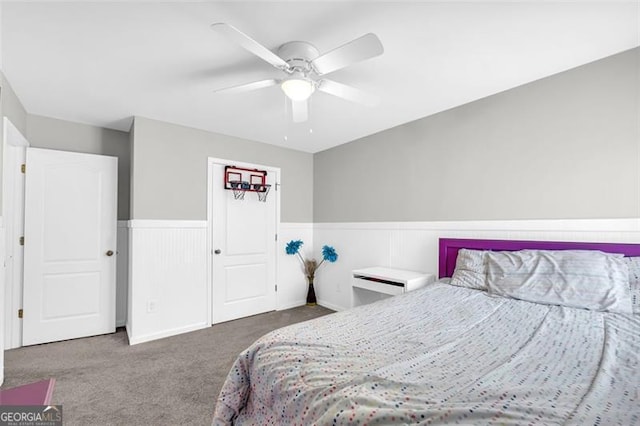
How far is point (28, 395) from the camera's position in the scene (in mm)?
994

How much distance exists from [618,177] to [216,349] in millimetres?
3554

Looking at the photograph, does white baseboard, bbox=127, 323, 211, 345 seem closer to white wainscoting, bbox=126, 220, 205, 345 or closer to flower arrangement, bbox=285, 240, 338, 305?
white wainscoting, bbox=126, 220, 205, 345

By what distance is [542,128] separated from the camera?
2301mm

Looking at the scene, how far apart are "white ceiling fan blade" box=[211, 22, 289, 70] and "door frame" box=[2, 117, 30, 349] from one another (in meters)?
2.78

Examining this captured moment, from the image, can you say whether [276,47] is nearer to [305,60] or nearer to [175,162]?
[305,60]

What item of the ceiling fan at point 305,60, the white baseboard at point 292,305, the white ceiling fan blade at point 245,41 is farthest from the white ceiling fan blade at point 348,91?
the white baseboard at point 292,305

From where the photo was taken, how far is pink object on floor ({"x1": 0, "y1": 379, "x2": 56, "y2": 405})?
0.94 metres

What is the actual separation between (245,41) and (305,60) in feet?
1.60

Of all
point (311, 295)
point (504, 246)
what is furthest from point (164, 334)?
point (504, 246)

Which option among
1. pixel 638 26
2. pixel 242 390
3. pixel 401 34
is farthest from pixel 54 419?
pixel 638 26

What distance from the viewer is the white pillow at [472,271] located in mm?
2217

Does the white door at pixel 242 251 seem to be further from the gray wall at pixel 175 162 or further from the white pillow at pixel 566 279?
the white pillow at pixel 566 279

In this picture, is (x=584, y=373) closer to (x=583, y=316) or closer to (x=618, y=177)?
(x=583, y=316)

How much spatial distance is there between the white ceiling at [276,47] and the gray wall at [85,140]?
0.31 metres
